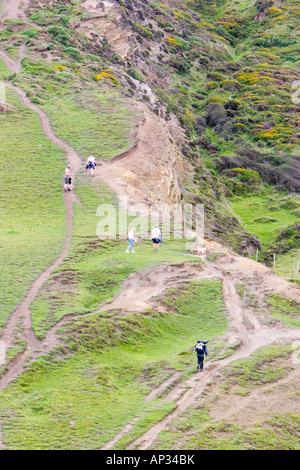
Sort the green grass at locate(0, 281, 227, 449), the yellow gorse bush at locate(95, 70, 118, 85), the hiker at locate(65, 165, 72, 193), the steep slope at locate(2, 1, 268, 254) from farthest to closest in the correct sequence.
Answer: the yellow gorse bush at locate(95, 70, 118, 85)
the steep slope at locate(2, 1, 268, 254)
the hiker at locate(65, 165, 72, 193)
the green grass at locate(0, 281, 227, 449)

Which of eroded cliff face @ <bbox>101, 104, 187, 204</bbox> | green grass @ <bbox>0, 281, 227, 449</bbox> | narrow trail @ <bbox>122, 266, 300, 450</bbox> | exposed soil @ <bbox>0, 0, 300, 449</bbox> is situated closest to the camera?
green grass @ <bbox>0, 281, 227, 449</bbox>

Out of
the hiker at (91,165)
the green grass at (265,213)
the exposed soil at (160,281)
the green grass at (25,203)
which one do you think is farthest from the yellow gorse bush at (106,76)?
the hiker at (91,165)

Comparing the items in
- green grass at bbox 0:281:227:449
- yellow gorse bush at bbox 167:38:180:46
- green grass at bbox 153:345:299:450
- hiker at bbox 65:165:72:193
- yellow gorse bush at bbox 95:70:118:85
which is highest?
yellow gorse bush at bbox 167:38:180:46

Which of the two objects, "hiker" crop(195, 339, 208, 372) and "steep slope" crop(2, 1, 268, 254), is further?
"steep slope" crop(2, 1, 268, 254)

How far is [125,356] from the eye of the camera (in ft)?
A: 69.7

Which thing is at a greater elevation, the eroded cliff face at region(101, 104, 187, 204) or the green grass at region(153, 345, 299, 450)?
the eroded cliff face at region(101, 104, 187, 204)

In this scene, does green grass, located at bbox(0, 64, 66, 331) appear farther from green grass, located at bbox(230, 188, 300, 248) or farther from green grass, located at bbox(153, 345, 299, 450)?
green grass, located at bbox(230, 188, 300, 248)

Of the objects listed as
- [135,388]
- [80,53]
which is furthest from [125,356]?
[80,53]

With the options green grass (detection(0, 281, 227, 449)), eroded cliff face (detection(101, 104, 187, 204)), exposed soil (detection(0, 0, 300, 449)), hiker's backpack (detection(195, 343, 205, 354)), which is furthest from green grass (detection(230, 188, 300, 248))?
hiker's backpack (detection(195, 343, 205, 354))

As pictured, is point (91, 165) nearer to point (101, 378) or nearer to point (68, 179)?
point (68, 179)

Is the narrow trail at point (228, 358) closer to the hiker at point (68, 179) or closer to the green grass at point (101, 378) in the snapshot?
the green grass at point (101, 378)

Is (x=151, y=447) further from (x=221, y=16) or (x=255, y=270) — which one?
(x=221, y=16)
